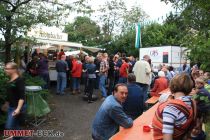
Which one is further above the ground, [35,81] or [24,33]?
[24,33]

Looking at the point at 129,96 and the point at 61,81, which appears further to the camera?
the point at 61,81

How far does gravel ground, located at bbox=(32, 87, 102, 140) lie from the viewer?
29.4 ft

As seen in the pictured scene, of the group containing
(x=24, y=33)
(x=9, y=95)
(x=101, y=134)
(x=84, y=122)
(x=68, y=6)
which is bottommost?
(x=84, y=122)

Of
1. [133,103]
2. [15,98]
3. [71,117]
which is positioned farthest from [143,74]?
[15,98]

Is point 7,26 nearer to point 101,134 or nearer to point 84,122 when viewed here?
point 84,122

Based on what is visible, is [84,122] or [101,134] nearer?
[101,134]

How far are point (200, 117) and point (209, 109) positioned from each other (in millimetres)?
514

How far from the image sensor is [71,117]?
1081 centimetres

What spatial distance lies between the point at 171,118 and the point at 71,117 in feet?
25.9

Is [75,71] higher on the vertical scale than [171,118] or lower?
lower

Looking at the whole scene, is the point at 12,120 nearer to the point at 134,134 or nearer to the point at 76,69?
the point at 134,134

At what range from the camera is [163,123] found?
126 inches

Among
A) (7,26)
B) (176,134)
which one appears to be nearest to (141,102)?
(176,134)

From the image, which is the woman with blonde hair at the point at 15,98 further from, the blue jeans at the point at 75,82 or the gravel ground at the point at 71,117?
the blue jeans at the point at 75,82
